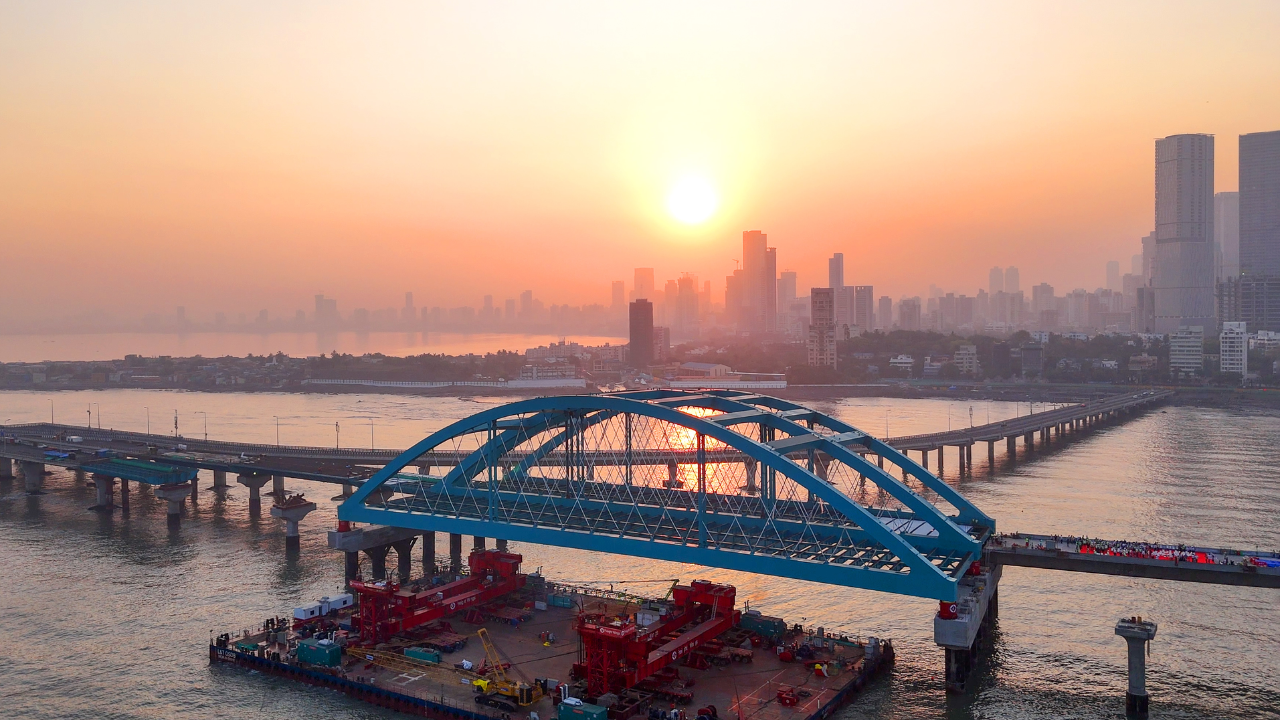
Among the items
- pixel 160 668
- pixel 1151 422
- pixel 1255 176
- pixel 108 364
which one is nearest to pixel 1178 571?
pixel 160 668

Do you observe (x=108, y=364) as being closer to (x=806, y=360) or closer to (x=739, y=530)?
(x=806, y=360)

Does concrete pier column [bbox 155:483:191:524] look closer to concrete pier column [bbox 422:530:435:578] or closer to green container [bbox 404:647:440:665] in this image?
concrete pier column [bbox 422:530:435:578]

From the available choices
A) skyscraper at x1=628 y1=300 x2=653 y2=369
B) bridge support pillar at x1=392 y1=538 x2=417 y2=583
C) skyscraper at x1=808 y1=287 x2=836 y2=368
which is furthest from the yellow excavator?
skyscraper at x1=628 y1=300 x2=653 y2=369

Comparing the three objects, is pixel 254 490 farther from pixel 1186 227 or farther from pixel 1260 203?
pixel 1260 203

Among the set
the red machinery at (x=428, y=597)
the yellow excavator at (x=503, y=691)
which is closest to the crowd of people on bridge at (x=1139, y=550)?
the yellow excavator at (x=503, y=691)

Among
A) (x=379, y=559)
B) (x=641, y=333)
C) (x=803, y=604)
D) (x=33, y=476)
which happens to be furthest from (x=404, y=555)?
(x=641, y=333)

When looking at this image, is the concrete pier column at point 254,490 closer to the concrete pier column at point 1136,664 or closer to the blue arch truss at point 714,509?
the blue arch truss at point 714,509
